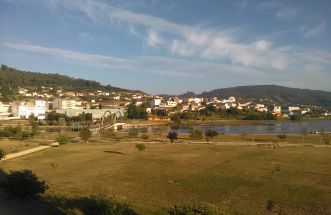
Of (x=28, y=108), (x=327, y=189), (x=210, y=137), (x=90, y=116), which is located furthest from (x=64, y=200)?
(x=28, y=108)

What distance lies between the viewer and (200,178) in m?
22.0

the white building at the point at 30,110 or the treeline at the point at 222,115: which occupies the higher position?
the white building at the point at 30,110

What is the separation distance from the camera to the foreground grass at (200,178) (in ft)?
54.2

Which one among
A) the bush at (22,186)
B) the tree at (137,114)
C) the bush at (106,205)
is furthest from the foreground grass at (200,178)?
the tree at (137,114)

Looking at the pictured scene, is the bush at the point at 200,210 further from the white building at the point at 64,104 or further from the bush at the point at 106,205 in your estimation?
the white building at the point at 64,104

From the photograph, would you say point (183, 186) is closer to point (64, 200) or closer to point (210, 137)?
point (64, 200)

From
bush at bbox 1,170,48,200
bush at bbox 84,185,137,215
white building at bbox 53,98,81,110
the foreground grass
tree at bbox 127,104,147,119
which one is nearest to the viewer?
bush at bbox 84,185,137,215

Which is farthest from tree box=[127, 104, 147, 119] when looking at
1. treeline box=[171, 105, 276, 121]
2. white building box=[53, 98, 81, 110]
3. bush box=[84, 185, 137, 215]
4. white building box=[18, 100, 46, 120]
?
bush box=[84, 185, 137, 215]

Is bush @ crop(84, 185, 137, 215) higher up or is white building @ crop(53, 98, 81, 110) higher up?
white building @ crop(53, 98, 81, 110)

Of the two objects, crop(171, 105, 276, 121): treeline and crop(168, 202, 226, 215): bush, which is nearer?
crop(168, 202, 226, 215): bush

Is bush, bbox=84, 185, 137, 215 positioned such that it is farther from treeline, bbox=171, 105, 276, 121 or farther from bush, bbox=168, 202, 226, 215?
treeline, bbox=171, 105, 276, 121

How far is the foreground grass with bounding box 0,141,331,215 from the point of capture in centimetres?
1652

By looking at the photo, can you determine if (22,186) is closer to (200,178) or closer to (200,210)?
(200,210)

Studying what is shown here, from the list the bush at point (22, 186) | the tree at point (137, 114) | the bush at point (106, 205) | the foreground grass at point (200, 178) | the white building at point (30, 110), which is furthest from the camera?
the tree at point (137, 114)
